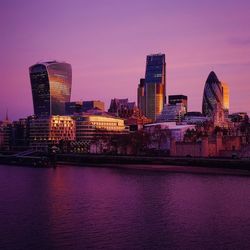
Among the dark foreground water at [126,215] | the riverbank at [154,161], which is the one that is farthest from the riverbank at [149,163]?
the dark foreground water at [126,215]

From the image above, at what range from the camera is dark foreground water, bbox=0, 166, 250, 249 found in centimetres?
4050

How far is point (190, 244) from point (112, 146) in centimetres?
14425

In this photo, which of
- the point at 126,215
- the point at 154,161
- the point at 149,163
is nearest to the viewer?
the point at 126,215

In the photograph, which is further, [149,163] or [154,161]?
[149,163]

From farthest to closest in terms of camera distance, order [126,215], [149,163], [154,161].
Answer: [149,163] → [154,161] → [126,215]

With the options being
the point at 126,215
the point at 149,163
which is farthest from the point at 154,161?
the point at 126,215

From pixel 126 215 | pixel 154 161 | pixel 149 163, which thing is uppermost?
pixel 154 161

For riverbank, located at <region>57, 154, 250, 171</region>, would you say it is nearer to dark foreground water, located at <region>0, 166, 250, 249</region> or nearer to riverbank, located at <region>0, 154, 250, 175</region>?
riverbank, located at <region>0, 154, 250, 175</region>

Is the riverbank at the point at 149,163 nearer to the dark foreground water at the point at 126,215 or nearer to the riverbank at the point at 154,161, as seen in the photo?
the riverbank at the point at 154,161

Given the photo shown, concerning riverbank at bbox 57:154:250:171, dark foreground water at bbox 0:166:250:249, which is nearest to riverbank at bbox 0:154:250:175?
riverbank at bbox 57:154:250:171

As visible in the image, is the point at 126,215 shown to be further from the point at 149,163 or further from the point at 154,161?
the point at 149,163

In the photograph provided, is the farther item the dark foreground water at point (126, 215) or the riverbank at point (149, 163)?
the riverbank at point (149, 163)

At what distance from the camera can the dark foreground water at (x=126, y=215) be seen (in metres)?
40.5

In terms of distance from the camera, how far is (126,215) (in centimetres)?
5147
